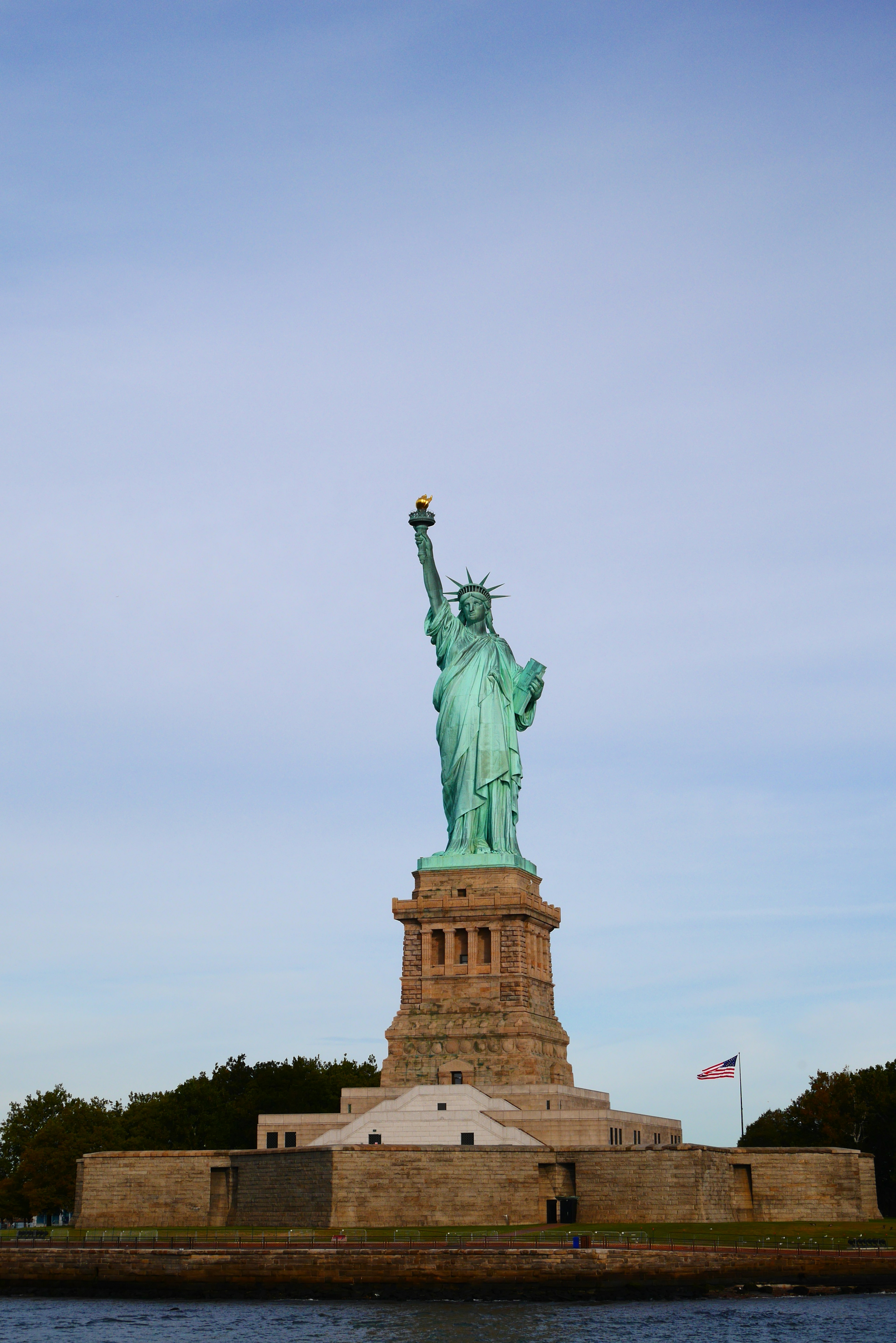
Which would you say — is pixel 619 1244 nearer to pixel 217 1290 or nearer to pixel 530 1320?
pixel 530 1320

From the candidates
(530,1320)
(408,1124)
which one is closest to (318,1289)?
(530,1320)

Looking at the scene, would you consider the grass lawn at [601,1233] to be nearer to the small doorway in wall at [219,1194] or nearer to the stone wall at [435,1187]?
the stone wall at [435,1187]

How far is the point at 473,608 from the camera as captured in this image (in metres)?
72.2

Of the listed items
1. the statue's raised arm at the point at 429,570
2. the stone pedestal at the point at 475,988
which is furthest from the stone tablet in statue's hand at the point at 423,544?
the stone pedestal at the point at 475,988

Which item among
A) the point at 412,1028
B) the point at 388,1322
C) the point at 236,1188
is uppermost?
the point at 412,1028

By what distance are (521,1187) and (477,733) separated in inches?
785

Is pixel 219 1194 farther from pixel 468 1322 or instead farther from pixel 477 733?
pixel 477 733

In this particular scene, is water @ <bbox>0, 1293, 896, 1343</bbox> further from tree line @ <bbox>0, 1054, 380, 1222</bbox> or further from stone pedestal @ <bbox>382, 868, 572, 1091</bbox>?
tree line @ <bbox>0, 1054, 380, 1222</bbox>

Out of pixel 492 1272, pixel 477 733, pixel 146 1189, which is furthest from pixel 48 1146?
pixel 492 1272

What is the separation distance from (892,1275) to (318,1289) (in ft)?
50.7

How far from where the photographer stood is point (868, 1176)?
194 ft

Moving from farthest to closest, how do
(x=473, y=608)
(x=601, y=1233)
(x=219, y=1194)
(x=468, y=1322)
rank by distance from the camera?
(x=473, y=608)
(x=219, y=1194)
(x=601, y=1233)
(x=468, y=1322)

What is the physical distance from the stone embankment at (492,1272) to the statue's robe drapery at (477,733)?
74.5ft

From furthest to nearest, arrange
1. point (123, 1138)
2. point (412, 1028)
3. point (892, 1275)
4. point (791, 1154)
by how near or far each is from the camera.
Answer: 1. point (123, 1138)
2. point (412, 1028)
3. point (791, 1154)
4. point (892, 1275)
